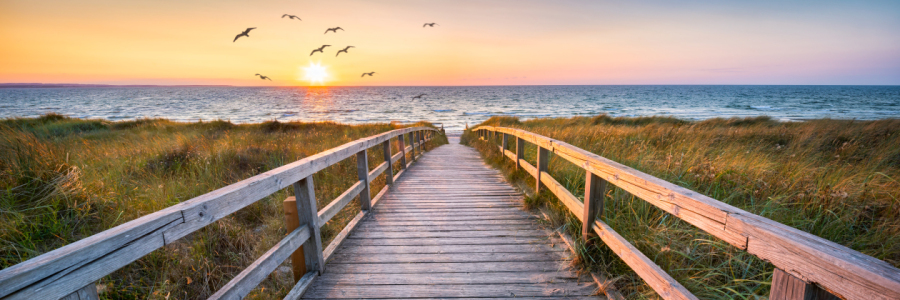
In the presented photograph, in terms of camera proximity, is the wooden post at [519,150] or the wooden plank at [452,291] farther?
the wooden post at [519,150]

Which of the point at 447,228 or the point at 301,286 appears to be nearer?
the point at 301,286

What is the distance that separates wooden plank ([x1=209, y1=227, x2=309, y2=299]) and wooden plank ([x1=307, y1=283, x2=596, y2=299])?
0.47 meters

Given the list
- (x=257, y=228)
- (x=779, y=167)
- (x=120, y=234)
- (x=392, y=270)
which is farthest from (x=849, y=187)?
(x=257, y=228)

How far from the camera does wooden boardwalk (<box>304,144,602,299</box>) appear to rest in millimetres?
2656

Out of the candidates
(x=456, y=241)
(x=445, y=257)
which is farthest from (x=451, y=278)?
(x=456, y=241)

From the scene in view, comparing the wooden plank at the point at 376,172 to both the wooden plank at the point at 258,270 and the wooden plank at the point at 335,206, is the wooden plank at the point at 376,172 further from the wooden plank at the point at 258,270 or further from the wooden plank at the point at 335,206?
the wooden plank at the point at 258,270

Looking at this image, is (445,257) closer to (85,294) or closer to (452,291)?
(452,291)

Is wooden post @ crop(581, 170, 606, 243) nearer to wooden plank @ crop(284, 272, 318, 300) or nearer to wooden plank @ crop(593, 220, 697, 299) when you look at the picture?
wooden plank @ crop(593, 220, 697, 299)

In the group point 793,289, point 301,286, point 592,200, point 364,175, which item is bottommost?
point 301,286

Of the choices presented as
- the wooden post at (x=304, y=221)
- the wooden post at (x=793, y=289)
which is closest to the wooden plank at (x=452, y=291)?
the wooden post at (x=304, y=221)

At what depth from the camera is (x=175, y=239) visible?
150 centimetres

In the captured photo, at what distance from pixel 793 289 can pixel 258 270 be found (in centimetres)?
254

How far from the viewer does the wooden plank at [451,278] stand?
2762 mm

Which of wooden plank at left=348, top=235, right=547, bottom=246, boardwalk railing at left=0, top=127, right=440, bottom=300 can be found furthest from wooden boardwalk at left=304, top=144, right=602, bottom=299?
boardwalk railing at left=0, top=127, right=440, bottom=300
